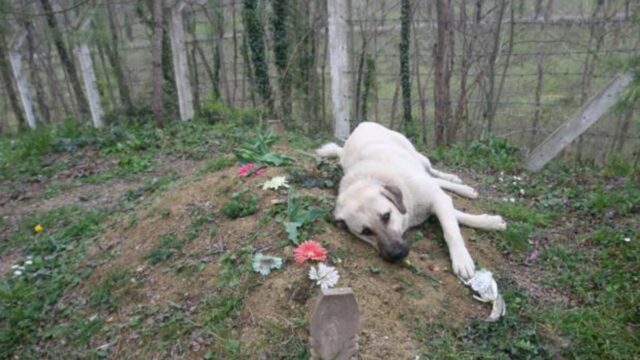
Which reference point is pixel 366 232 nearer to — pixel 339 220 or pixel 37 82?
pixel 339 220

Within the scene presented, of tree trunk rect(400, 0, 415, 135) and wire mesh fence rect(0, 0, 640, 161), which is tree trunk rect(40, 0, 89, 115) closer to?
wire mesh fence rect(0, 0, 640, 161)

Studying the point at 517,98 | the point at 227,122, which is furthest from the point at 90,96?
the point at 517,98

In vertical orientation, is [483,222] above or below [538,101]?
above

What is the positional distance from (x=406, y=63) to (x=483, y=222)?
5470 mm

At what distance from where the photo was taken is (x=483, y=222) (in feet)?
13.0

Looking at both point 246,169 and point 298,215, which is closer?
point 298,215

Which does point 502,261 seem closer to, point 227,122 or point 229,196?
point 229,196

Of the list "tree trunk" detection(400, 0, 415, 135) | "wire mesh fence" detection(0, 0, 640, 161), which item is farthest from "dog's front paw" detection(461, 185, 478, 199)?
"tree trunk" detection(400, 0, 415, 135)

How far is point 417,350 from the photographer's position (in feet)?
8.77

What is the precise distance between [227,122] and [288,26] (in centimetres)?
206

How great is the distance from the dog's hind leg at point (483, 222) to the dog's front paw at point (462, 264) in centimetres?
59

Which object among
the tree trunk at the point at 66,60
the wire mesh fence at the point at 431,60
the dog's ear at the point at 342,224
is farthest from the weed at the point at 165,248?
the tree trunk at the point at 66,60

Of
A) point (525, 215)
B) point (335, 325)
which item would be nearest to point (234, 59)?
point (525, 215)

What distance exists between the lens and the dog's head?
124 inches
